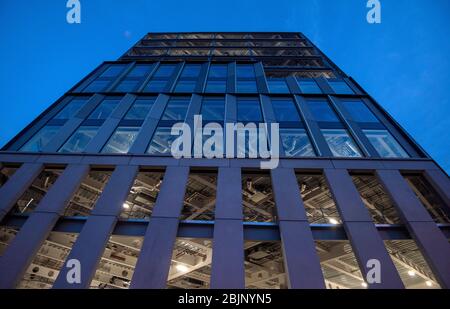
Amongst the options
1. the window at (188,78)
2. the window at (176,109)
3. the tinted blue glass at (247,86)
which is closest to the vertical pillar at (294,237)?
the window at (176,109)

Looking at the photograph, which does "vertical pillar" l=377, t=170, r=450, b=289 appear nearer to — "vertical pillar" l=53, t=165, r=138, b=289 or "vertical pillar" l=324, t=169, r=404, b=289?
"vertical pillar" l=324, t=169, r=404, b=289

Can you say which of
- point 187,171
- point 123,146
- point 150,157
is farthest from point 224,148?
point 123,146

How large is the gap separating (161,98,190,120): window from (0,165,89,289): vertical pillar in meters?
A: 5.62

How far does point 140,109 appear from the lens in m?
15.0

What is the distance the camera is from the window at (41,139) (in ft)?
39.5

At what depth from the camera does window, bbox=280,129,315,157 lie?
11.6 metres

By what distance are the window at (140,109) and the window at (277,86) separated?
353 inches

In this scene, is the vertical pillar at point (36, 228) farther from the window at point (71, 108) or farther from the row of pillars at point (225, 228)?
the window at point (71, 108)

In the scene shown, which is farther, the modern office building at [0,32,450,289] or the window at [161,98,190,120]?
the window at [161,98,190,120]

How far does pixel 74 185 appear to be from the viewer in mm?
9750

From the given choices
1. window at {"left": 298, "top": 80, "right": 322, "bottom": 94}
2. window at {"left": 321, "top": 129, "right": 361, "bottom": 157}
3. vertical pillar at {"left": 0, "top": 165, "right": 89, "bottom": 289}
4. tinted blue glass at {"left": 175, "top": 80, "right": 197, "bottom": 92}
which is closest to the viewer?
vertical pillar at {"left": 0, "top": 165, "right": 89, "bottom": 289}

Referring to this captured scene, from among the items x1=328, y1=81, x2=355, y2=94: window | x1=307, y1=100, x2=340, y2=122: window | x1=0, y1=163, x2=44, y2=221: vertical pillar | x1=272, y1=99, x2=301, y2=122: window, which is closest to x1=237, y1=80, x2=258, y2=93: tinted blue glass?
x1=272, y1=99, x2=301, y2=122: window

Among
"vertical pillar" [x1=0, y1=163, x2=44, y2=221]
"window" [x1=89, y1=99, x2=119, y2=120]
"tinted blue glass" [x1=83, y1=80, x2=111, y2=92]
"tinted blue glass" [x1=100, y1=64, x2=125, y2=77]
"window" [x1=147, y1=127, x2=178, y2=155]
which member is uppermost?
"tinted blue glass" [x1=100, y1=64, x2=125, y2=77]

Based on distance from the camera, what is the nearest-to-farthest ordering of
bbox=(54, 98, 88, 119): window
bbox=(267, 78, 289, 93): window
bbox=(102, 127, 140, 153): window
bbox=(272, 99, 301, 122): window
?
bbox=(102, 127, 140, 153): window
bbox=(272, 99, 301, 122): window
bbox=(54, 98, 88, 119): window
bbox=(267, 78, 289, 93): window
